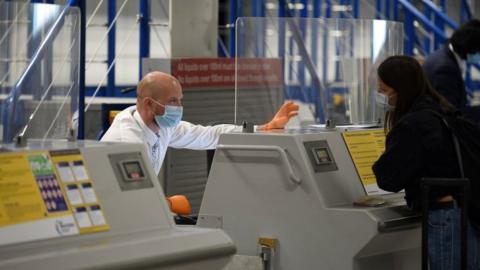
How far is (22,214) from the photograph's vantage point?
355 cm

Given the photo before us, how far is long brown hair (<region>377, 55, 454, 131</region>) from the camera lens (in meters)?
4.79

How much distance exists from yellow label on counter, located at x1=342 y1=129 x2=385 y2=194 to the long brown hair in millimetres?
413

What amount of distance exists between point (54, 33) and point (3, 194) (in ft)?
4.31

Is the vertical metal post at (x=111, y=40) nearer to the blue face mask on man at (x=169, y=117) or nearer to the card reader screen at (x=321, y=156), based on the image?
the blue face mask on man at (x=169, y=117)

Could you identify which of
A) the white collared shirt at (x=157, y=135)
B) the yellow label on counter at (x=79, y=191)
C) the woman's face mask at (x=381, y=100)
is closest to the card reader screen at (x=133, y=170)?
the yellow label on counter at (x=79, y=191)

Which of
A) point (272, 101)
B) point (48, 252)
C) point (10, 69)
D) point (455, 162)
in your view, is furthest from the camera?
point (272, 101)

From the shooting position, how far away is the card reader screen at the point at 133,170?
3.93m

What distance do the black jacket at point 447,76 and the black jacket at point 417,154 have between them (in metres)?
2.40

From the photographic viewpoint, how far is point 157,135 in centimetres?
542

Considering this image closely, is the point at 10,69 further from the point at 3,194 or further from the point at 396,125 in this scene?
the point at 396,125

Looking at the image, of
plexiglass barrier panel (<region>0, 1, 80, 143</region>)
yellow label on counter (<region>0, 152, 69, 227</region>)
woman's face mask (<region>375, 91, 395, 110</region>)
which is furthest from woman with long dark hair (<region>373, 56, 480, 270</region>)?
yellow label on counter (<region>0, 152, 69, 227</region>)

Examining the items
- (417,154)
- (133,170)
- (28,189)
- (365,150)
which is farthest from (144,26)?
(28,189)

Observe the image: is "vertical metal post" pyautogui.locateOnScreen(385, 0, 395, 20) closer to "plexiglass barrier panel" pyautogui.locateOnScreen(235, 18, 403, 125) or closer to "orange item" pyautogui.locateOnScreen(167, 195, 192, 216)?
"plexiglass barrier panel" pyautogui.locateOnScreen(235, 18, 403, 125)

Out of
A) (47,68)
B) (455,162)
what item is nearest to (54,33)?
(47,68)
